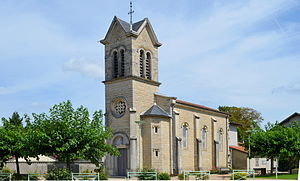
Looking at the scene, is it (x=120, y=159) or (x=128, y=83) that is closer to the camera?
(x=120, y=159)

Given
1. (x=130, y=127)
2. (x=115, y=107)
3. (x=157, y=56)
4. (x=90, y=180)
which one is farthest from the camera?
(x=157, y=56)

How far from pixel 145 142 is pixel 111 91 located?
6970mm

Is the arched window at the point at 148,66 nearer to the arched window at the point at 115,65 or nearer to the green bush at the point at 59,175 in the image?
the arched window at the point at 115,65

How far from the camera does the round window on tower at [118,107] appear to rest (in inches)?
1499

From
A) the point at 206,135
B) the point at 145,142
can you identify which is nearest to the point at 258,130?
the point at 206,135

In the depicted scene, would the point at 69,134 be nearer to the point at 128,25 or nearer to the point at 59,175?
the point at 59,175

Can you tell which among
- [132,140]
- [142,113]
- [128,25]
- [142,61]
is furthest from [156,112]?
[128,25]

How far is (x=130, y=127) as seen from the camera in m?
36.5

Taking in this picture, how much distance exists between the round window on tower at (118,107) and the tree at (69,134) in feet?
31.8

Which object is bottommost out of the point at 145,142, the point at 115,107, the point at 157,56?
the point at 145,142

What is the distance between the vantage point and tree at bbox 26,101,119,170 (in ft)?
85.9

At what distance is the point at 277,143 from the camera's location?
36656 millimetres

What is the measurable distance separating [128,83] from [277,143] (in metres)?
16.6

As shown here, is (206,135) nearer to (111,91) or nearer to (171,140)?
(171,140)
